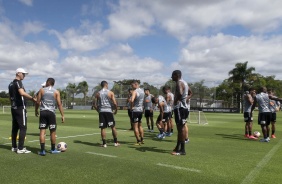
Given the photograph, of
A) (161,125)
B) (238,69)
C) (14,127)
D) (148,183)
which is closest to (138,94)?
(161,125)

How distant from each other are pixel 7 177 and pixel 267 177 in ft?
16.5

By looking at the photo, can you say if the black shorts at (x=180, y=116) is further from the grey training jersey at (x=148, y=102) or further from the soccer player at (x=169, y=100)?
the grey training jersey at (x=148, y=102)

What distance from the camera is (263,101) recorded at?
10820 millimetres

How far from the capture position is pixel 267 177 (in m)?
5.61

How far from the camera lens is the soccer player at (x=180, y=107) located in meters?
7.79

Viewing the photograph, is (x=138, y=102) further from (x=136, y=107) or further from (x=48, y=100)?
(x=48, y=100)

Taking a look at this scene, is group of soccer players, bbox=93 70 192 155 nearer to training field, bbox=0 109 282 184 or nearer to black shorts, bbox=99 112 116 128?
black shorts, bbox=99 112 116 128

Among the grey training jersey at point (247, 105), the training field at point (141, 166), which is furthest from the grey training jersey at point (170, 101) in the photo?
the training field at point (141, 166)

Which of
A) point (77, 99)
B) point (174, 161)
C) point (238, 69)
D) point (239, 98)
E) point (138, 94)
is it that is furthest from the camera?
point (77, 99)

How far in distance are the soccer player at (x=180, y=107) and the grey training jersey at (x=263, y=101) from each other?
436cm

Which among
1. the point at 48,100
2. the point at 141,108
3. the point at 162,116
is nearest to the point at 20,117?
the point at 48,100

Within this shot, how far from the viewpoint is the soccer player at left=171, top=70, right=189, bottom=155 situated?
779 cm

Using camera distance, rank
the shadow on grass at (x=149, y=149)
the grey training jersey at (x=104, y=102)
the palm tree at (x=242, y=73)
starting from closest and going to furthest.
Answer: the shadow on grass at (x=149, y=149) → the grey training jersey at (x=104, y=102) → the palm tree at (x=242, y=73)

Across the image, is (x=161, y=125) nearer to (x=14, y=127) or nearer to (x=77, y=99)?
(x=14, y=127)
